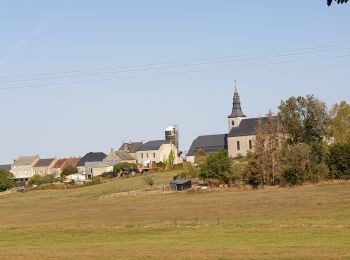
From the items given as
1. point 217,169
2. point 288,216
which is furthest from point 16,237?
point 217,169

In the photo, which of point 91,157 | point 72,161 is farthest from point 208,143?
point 72,161

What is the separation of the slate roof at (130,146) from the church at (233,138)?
1710 centimetres

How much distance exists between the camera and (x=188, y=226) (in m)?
41.3

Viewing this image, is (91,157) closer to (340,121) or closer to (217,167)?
(340,121)

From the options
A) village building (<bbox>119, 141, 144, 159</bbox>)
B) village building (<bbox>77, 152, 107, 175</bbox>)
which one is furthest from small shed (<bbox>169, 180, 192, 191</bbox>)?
village building (<bbox>119, 141, 144, 159</bbox>)

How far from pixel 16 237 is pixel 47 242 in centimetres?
536

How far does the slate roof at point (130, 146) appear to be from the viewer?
564 feet

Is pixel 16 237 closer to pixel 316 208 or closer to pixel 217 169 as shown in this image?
pixel 316 208

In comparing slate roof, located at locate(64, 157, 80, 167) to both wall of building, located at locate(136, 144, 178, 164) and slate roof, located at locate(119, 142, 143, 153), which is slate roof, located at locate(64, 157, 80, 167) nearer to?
slate roof, located at locate(119, 142, 143, 153)

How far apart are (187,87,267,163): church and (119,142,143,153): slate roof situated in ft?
56.1

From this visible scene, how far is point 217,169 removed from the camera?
80438 mm

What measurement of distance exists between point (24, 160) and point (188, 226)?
14964 centimetres

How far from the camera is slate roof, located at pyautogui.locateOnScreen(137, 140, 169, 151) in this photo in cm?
16425

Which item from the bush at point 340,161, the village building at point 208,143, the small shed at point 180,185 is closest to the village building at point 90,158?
the village building at point 208,143
